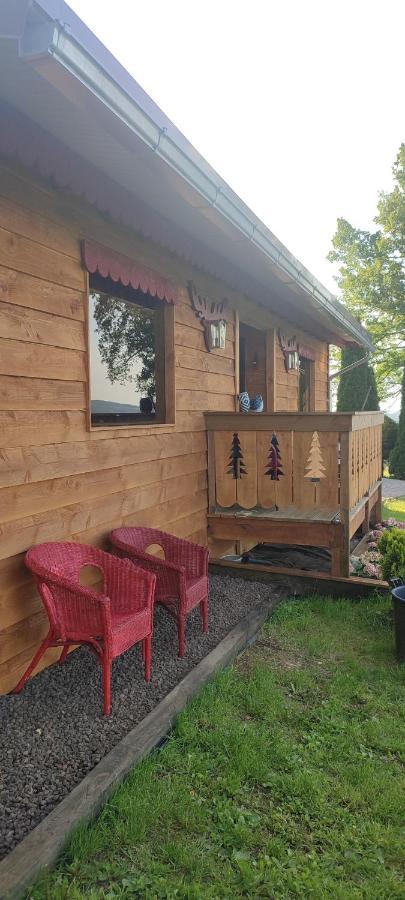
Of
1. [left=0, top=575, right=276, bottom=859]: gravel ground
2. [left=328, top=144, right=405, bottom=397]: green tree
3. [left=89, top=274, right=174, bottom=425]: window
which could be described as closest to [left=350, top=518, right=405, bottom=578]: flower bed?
[left=0, top=575, right=276, bottom=859]: gravel ground

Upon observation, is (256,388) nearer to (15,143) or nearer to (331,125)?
(15,143)

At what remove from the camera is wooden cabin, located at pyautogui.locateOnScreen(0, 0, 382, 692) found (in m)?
2.27

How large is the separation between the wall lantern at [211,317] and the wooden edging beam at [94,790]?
2663mm

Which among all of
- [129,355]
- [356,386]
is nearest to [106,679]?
[129,355]

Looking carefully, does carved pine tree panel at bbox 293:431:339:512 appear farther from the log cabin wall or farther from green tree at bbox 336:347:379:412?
green tree at bbox 336:347:379:412

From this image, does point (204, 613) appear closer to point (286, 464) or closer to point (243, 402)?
point (286, 464)

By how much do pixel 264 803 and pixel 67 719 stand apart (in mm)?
875

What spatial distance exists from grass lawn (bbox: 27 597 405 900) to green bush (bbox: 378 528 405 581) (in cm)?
95

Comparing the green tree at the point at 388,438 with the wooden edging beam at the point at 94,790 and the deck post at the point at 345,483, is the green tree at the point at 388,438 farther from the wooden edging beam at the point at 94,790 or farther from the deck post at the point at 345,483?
the wooden edging beam at the point at 94,790

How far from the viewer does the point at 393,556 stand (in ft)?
13.1

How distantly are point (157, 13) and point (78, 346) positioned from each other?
539 centimetres

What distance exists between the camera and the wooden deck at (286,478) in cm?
420

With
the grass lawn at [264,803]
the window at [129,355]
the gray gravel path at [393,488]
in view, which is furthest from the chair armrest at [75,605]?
the gray gravel path at [393,488]

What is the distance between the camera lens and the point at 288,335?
7.39m
